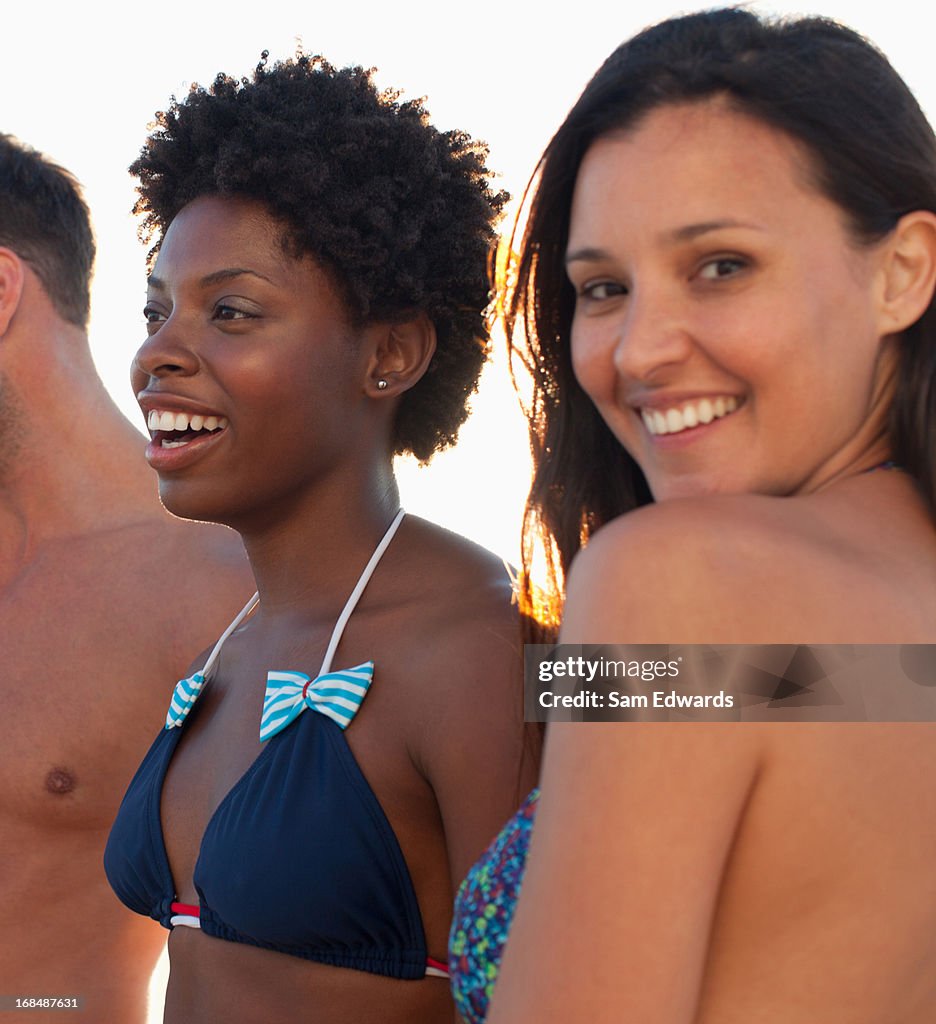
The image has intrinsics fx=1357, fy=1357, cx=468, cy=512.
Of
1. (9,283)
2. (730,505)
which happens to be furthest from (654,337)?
(9,283)

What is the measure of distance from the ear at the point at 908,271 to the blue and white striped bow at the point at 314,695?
1186mm

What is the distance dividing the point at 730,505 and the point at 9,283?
2.96m

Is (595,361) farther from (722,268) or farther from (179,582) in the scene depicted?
(179,582)

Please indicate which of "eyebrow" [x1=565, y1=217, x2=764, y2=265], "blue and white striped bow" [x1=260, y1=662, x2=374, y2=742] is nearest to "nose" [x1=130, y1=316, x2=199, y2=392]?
A: "blue and white striped bow" [x1=260, y1=662, x2=374, y2=742]

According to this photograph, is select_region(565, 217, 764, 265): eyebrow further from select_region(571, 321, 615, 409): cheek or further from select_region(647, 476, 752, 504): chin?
select_region(647, 476, 752, 504): chin

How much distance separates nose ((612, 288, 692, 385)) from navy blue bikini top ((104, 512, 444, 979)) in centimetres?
104

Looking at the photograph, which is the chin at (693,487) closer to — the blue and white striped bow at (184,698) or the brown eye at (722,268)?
the brown eye at (722,268)

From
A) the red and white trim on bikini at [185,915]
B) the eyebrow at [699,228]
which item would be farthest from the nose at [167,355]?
the eyebrow at [699,228]

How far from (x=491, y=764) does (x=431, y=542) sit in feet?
1.95

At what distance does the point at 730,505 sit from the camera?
52.6 inches

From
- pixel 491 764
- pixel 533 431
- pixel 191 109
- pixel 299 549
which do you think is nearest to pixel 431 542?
pixel 299 549

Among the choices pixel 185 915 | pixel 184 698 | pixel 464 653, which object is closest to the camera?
pixel 464 653

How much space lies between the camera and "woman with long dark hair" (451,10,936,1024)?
1222mm

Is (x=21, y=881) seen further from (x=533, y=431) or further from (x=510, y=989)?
(x=510, y=989)
